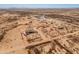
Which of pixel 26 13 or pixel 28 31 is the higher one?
pixel 26 13

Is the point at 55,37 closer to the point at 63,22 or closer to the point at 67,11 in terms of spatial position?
the point at 63,22

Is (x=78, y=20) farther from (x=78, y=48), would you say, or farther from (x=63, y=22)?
(x=78, y=48)

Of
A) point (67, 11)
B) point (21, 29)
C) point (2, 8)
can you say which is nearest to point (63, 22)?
point (67, 11)

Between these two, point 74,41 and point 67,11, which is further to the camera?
point 67,11
